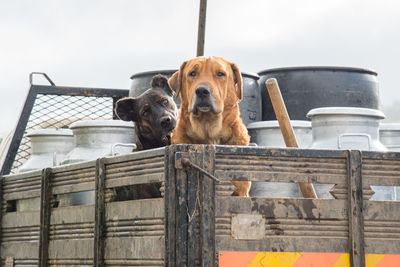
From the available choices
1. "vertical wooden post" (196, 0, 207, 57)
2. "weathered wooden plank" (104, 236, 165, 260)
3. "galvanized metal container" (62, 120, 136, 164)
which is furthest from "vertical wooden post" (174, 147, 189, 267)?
"vertical wooden post" (196, 0, 207, 57)

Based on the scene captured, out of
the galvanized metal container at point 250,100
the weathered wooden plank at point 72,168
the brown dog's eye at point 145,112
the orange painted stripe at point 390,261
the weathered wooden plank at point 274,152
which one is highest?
the galvanized metal container at point 250,100

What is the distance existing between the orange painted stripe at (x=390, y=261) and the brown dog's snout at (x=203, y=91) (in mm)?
1528

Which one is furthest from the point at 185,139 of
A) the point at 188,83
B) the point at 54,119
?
the point at 54,119

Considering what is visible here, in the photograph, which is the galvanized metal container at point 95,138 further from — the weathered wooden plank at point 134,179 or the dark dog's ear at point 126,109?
the weathered wooden plank at point 134,179

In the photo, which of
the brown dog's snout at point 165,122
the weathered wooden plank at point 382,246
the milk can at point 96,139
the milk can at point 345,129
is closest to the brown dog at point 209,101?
the brown dog's snout at point 165,122

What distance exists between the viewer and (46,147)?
A: 23.0 ft

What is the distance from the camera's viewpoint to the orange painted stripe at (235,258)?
3.56 meters

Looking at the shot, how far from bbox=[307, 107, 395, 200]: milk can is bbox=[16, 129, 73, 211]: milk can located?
98.1 inches

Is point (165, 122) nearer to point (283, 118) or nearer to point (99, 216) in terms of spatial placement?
point (283, 118)

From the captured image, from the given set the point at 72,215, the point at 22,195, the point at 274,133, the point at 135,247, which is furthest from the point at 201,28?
the point at 135,247

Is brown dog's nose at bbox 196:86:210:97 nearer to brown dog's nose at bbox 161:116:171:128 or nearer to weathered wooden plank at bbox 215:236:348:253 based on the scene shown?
brown dog's nose at bbox 161:116:171:128

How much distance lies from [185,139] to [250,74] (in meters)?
1.83

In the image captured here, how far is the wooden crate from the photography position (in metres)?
3.56

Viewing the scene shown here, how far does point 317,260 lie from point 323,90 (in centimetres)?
353
